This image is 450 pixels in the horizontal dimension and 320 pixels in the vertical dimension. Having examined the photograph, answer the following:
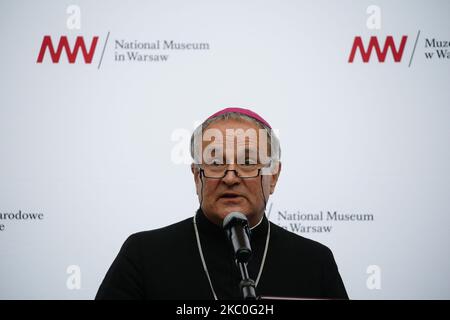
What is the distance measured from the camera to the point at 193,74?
9.48ft

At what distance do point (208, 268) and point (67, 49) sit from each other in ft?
6.14

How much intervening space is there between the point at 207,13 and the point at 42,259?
198 cm

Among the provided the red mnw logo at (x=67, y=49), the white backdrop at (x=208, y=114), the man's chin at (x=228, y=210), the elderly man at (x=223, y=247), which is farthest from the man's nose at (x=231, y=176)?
the red mnw logo at (x=67, y=49)

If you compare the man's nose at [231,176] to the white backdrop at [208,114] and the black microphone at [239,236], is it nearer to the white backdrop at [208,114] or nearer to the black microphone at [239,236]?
the black microphone at [239,236]

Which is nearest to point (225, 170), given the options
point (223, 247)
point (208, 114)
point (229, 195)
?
point (229, 195)

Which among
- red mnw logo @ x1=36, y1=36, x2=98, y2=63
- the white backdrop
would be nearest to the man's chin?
the white backdrop

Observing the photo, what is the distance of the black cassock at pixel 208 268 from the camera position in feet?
5.85

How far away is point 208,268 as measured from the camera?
6.16ft

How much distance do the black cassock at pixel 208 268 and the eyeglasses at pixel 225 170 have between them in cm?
30

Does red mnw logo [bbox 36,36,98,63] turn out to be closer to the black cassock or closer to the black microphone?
the black cassock

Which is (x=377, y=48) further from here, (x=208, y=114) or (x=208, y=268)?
(x=208, y=268)

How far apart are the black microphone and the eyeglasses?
428mm

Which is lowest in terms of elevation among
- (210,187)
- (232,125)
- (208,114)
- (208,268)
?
(208,268)
